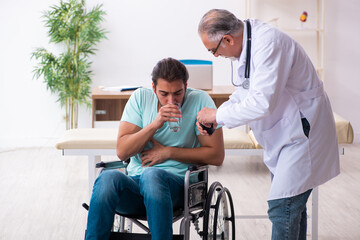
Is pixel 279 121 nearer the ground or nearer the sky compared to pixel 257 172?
nearer the sky

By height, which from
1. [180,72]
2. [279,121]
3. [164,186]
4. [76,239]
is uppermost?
[180,72]

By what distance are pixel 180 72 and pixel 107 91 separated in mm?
2069

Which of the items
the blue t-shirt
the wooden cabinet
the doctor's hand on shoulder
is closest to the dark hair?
the blue t-shirt

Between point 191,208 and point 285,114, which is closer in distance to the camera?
point 285,114

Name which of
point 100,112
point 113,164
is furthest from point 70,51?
point 113,164

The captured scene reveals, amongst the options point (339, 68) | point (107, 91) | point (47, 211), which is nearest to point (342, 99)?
point (339, 68)

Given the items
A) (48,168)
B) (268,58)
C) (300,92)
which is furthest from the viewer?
(48,168)

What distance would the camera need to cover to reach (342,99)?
612cm

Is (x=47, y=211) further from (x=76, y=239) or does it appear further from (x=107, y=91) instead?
(x=107, y=91)

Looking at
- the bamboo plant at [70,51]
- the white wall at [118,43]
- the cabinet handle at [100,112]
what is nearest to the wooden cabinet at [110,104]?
the cabinet handle at [100,112]

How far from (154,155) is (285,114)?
685 mm

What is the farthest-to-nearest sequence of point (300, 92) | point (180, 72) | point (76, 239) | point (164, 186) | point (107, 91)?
point (107, 91), point (76, 239), point (180, 72), point (164, 186), point (300, 92)

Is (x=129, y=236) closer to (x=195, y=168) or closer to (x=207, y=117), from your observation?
(x=195, y=168)

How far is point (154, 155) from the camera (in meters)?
2.40
